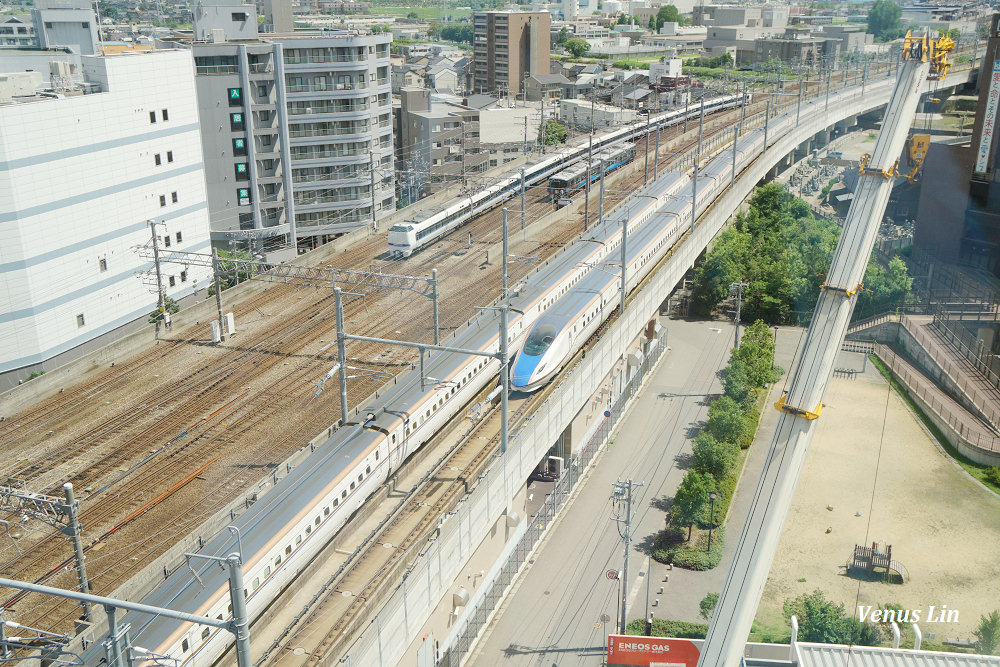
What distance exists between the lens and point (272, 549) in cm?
1338

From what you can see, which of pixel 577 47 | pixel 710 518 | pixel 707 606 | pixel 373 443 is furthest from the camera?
pixel 577 47

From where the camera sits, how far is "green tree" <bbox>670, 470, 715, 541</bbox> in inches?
745

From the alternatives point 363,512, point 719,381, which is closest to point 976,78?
point 719,381

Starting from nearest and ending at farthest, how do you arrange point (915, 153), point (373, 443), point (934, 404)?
point (915, 153) → point (373, 443) → point (934, 404)

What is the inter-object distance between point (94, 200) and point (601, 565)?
18804 millimetres

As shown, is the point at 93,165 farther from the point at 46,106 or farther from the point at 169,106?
the point at 169,106

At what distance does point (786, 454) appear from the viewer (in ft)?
30.8

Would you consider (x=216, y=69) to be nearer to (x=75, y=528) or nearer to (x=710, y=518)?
(x=710, y=518)

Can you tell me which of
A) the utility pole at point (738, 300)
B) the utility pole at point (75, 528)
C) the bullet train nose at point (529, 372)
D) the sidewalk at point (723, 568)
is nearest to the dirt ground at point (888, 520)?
the sidewalk at point (723, 568)

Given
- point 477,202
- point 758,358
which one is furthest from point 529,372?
point 477,202

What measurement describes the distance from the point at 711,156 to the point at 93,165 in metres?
33.7

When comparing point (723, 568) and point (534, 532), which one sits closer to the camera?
point (723, 568)

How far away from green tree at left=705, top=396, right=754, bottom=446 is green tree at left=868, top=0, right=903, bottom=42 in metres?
9.84

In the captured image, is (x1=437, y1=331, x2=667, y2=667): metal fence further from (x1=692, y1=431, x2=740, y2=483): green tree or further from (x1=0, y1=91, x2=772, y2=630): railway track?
(x1=0, y1=91, x2=772, y2=630): railway track
